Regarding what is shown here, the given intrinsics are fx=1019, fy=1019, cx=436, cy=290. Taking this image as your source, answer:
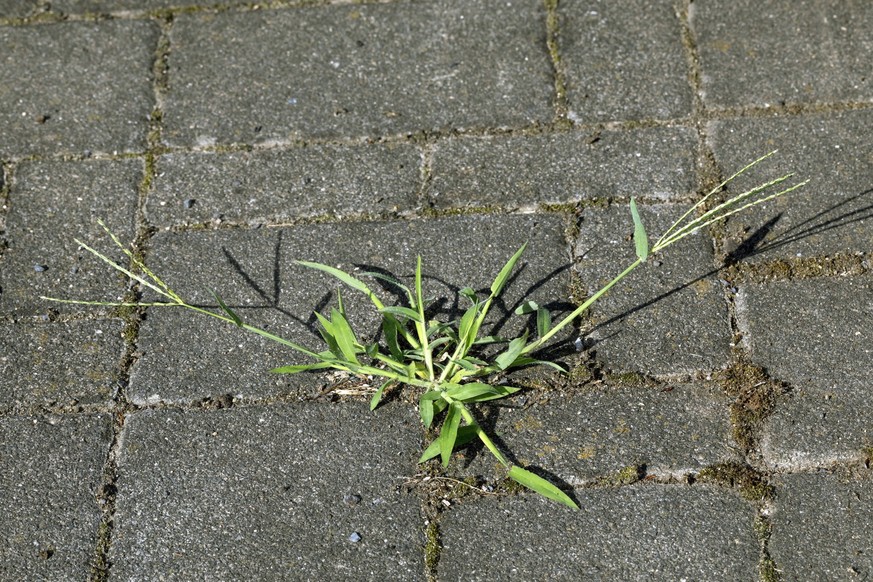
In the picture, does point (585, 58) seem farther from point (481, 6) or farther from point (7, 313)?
point (7, 313)

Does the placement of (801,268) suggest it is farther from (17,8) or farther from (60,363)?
(17,8)

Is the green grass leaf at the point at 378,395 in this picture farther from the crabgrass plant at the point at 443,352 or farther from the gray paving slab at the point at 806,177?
the gray paving slab at the point at 806,177

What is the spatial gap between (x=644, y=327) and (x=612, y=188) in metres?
0.48

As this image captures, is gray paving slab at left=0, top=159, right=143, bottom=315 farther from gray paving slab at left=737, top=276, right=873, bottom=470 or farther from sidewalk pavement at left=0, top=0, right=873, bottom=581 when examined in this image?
gray paving slab at left=737, top=276, right=873, bottom=470

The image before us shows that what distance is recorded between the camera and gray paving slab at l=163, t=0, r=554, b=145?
309 cm

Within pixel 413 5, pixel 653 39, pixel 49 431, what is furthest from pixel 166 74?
pixel 653 39

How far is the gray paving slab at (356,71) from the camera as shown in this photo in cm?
309

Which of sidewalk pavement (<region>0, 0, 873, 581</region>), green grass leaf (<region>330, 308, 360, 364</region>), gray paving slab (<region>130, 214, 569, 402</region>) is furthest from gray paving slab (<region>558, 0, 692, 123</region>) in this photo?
green grass leaf (<region>330, 308, 360, 364</region>)

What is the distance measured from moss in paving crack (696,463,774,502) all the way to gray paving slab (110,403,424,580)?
0.66 meters

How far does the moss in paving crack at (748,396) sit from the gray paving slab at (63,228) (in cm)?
158

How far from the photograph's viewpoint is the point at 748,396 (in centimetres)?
243

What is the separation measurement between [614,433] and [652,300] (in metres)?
0.42

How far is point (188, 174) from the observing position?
2.97 meters

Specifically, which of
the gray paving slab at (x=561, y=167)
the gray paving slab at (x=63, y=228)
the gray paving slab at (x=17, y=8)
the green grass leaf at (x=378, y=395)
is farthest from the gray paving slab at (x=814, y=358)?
the gray paving slab at (x=17, y=8)
